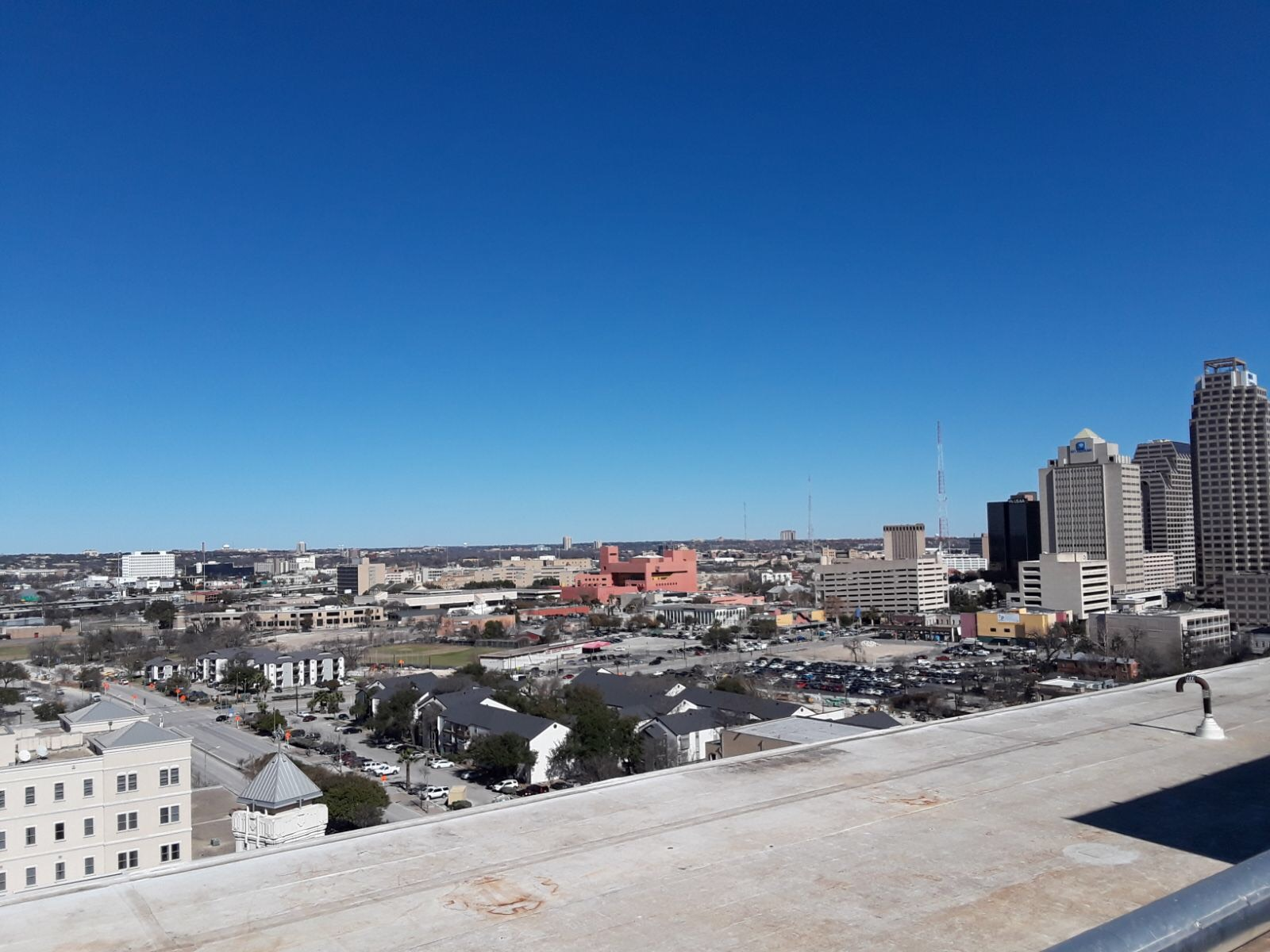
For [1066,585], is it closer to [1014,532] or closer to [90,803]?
[1014,532]

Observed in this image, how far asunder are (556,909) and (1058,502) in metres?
62.3

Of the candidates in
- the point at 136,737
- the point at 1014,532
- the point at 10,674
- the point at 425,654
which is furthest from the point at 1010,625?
the point at 10,674

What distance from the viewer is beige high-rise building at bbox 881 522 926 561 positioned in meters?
83.9

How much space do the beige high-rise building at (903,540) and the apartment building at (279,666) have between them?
59714 millimetres

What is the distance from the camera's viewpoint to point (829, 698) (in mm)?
27031

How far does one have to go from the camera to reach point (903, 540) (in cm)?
8512

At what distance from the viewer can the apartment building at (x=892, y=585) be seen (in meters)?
55.6

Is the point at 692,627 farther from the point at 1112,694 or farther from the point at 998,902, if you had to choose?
the point at 998,902

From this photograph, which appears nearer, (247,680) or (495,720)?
(495,720)

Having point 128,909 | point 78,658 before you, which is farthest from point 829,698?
point 78,658

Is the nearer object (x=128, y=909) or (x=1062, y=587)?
(x=128, y=909)

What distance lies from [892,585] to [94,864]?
51289 millimetres

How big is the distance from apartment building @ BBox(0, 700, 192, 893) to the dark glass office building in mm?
71274

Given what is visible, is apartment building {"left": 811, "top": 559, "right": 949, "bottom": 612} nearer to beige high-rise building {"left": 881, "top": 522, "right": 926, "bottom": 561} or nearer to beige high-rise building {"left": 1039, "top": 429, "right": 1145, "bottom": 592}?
beige high-rise building {"left": 1039, "top": 429, "right": 1145, "bottom": 592}
